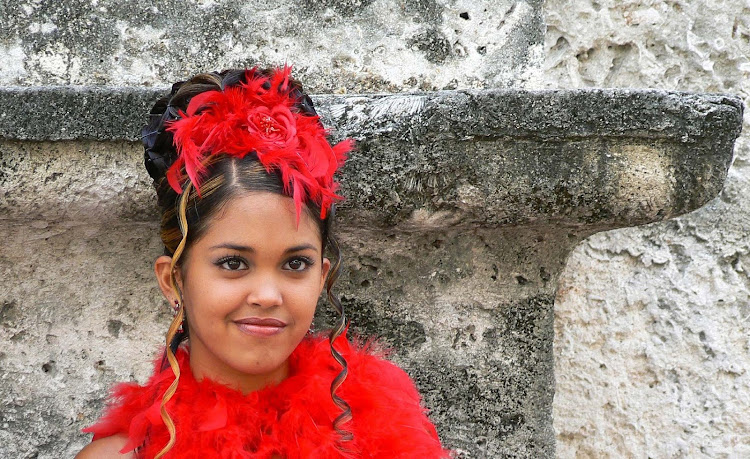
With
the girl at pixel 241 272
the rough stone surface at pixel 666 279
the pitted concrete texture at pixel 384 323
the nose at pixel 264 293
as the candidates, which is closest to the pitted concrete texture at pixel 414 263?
the pitted concrete texture at pixel 384 323

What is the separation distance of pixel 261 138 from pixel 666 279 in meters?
1.20

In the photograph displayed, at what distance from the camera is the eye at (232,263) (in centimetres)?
147

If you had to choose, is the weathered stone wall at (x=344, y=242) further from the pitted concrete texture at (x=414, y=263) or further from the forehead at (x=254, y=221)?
the forehead at (x=254, y=221)

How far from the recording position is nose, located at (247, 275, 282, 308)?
1.45 metres

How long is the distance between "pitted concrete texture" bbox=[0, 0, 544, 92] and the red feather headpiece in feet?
1.21

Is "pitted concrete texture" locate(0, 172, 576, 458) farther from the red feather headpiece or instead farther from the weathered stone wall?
the red feather headpiece

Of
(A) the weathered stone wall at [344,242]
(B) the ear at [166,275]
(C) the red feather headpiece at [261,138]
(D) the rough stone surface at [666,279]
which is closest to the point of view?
(C) the red feather headpiece at [261,138]

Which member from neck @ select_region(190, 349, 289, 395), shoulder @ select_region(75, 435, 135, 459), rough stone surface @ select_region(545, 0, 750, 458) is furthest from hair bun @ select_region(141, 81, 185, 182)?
rough stone surface @ select_region(545, 0, 750, 458)

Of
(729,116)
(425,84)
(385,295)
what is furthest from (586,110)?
(385,295)

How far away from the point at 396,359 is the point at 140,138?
714mm

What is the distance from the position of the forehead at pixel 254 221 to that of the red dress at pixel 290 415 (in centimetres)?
30

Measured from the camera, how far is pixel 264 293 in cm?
145

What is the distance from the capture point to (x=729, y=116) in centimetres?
160

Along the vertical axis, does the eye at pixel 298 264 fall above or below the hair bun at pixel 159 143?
below
